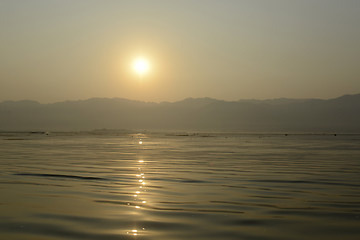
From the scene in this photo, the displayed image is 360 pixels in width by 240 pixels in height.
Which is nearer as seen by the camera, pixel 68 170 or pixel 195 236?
pixel 195 236

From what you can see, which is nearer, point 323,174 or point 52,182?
point 52,182

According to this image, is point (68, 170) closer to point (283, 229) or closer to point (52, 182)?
point (52, 182)

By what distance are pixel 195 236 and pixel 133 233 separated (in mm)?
1244

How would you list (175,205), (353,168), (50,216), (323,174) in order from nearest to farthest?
1. (50,216)
2. (175,205)
3. (323,174)
4. (353,168)

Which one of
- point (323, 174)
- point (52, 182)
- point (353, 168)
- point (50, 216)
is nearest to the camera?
point (50, 216)

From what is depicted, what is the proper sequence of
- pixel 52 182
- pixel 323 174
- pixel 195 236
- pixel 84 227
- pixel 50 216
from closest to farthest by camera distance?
pixel 195 236 → pixel 84 227 → pixel 50 216 → pixel 52 182 → pixel 323 174

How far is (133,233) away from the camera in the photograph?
8.76 meters

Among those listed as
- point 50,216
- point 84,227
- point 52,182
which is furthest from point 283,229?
point 52,182

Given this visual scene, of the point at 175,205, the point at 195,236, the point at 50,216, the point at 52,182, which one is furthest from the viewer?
the point at 52,182

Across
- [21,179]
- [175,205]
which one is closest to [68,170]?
[21,179]

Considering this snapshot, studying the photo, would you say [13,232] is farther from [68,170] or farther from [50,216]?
[68,170]

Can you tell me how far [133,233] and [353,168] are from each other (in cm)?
1640

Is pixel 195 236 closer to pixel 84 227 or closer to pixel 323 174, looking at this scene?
pixel 84 227

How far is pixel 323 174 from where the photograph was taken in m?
19.5
